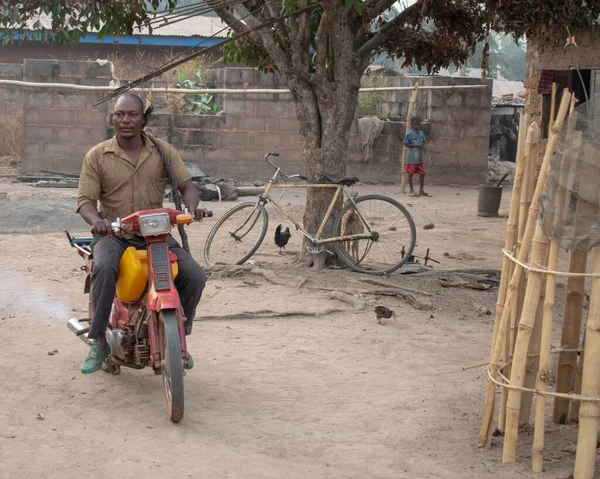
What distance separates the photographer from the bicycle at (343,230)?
8.26 m

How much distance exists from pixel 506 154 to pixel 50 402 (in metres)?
18.8

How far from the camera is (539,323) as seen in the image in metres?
4.12

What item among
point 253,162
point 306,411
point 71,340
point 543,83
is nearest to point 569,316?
point 306,411

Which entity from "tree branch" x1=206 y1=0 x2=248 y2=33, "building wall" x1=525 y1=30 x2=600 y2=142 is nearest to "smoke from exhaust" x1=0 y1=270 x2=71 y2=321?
"tree branch" x1=206 y1=0 x2=248 y2=33

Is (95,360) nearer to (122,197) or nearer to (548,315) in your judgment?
(122,197)

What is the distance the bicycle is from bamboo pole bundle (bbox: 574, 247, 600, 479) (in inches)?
182

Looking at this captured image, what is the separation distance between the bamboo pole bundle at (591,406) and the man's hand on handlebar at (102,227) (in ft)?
7.62

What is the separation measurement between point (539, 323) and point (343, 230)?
14.4 ft

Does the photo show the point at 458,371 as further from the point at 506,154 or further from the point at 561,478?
the point at 506,154

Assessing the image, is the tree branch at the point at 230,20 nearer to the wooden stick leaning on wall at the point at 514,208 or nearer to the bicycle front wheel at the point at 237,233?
the bicycle front wheel at the point at 237,233

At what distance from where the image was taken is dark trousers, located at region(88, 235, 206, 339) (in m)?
4.54

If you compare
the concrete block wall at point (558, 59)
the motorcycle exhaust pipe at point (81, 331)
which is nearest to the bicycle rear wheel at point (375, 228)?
the motorcycle exhaust pipe at point (81, 331)

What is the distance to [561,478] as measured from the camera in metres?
3.75

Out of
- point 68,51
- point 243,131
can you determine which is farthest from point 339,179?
point 68,51
